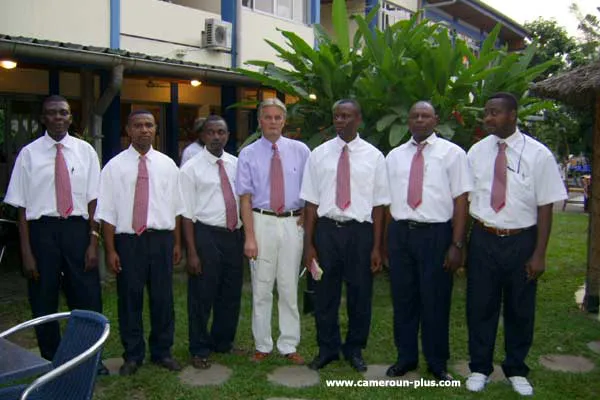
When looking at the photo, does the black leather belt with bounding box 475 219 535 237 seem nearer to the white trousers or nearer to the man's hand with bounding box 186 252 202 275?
the white trousers

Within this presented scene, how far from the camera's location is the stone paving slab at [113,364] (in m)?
4.57

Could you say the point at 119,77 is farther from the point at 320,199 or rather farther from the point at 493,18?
the point at 493,18

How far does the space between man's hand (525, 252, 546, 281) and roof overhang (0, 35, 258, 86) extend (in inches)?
195

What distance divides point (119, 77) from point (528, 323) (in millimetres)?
5036

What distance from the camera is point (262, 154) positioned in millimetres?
4645

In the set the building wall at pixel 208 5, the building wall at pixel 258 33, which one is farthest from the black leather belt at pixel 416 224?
the building wall at pixel 208 5

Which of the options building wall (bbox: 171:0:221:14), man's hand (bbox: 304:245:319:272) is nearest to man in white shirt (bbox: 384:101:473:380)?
man's hand (bbox: 304:245:319:272)

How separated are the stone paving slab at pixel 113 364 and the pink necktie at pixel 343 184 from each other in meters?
2.03

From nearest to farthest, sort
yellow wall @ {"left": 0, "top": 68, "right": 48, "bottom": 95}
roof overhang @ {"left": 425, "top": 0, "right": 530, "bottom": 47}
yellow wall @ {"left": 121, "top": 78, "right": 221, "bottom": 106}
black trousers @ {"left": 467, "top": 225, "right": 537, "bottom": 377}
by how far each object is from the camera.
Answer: black trousers @ {"left": 467, "top": 225, "right": 537, "bottom": 377} → yellow wall @ {"left": 0, "top": 68, "right": 48, "bottom": 95} → yellow wall @ {"left": 121, "top": 78, "right": 221, "bottom": 106} → roof overhang @ {"left": 425, "top": 0, "right": 530, "bottom": 47}

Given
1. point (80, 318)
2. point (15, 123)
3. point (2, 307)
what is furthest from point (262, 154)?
point (15, 123)

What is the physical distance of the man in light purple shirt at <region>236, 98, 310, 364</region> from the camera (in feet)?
15.1

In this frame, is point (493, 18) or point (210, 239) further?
point (493, 18)

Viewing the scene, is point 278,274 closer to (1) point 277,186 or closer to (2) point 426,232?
(1) point 277,186

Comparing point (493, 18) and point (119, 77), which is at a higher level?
point (493, 18)
